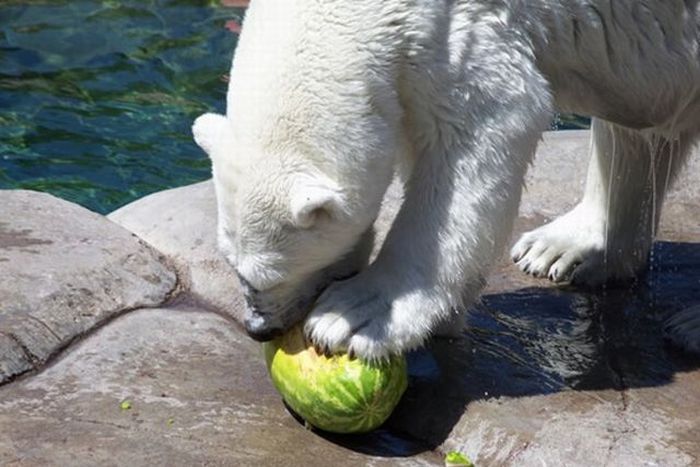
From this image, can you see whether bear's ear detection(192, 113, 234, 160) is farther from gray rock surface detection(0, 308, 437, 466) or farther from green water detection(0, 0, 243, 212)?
green water detection(0, 0, 243, 212)

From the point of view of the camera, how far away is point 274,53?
3.60 meters

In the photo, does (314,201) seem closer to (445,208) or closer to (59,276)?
(445,208)

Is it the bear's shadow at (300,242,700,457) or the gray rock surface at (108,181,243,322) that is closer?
the bear's shadow at (300,242,700,457)

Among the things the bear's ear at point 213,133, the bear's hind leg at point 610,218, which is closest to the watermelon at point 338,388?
the bear's ear at point 213,133

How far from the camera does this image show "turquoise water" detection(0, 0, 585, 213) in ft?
21.7

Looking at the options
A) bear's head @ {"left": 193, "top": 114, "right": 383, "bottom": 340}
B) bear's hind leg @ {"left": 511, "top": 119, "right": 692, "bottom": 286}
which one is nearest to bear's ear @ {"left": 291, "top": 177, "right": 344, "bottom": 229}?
bear's head @ {"left": 193, "top": 114, "right": 383, "bottom": 340}

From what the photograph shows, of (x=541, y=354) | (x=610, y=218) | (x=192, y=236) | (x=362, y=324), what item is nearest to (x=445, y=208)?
(x=362, y=324)

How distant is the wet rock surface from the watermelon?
8 centimetres

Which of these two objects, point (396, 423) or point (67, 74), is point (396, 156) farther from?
point (67, 74)

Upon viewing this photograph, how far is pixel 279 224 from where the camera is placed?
3.57 meters

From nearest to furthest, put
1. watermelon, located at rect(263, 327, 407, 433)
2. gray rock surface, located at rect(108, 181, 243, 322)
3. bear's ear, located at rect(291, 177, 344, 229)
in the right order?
bear's ear, located at rect(291, 177, 344, 229), watermelon, located at rect(263, 327, 407, 433), gray rock surface, located at rect(108, 181, 243, 322)

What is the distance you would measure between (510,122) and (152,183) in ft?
10.3

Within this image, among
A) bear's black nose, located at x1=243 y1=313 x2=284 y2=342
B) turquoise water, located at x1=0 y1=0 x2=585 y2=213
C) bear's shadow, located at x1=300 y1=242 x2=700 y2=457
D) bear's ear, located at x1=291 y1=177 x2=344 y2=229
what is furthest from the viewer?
turquoise water, located at x1=0 y1=0 x2=585 y2=213

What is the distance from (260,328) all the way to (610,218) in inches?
56.1
